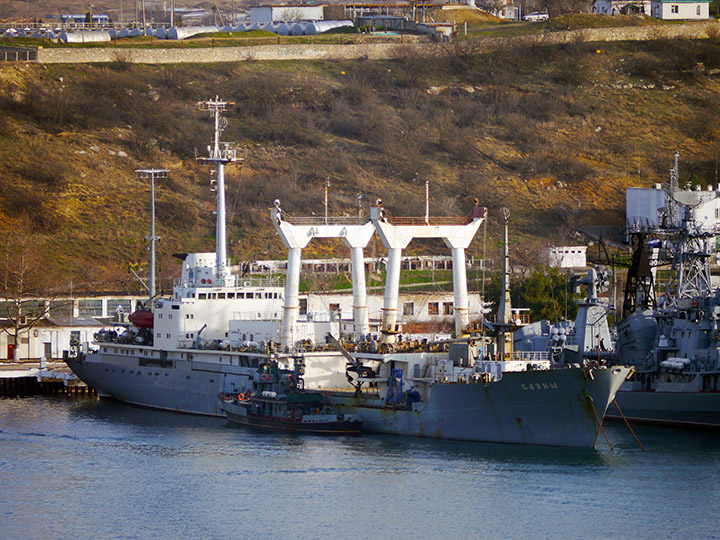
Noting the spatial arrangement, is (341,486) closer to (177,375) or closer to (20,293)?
(177,375)

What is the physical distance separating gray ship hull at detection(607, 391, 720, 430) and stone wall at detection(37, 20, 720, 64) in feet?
212

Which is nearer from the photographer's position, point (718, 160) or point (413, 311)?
point (413, 311)

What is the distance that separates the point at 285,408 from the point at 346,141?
53.3 metres

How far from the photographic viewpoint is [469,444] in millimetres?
50312

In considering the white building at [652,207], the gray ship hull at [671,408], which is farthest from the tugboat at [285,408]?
the white building at [652,207]

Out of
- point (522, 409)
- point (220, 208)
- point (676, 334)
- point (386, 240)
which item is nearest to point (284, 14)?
point (220, 208)

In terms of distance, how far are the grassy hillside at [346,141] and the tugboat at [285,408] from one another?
25.7 m

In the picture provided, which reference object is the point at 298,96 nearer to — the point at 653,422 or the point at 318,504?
the point at 653,422

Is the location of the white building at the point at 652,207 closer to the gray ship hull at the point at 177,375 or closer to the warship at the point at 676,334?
the warship at the point at 676,334

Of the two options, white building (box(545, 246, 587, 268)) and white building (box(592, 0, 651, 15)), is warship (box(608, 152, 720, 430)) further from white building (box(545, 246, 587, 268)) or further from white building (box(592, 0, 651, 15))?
white building (box(592, 0, 651, 15))

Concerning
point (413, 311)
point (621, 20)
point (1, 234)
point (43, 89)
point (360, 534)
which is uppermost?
point (621, 20)

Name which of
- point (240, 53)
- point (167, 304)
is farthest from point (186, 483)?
point (240, 53)

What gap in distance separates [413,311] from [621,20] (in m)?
58.9

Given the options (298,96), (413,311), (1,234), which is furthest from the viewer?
(298,96)
